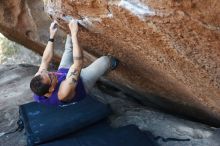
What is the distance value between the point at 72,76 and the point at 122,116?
3.92 feet

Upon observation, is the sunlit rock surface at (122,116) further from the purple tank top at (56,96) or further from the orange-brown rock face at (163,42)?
the purple tank top at (56,96)

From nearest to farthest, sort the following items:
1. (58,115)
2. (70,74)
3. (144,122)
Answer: (70,74) < (58,115) < (144,122)

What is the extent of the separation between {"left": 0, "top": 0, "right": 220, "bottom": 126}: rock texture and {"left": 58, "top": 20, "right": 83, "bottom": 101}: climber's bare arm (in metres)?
0.13

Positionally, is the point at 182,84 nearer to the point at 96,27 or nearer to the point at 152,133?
the point at 152,133

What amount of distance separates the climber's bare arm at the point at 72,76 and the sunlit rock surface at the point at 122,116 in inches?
35.6

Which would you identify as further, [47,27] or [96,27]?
[47,27]

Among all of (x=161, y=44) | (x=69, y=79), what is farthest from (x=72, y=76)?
(x=161, y=44)

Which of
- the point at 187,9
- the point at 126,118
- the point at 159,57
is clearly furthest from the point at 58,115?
the point at 187,9

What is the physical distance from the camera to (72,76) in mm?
4371

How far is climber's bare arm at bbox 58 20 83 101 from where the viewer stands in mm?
4297

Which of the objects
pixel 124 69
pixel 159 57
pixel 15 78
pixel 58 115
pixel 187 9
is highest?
pixel 187 9

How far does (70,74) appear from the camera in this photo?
14.4 feet

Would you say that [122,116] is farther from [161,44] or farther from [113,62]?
[161,44]

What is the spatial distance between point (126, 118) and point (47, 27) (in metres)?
2.78
